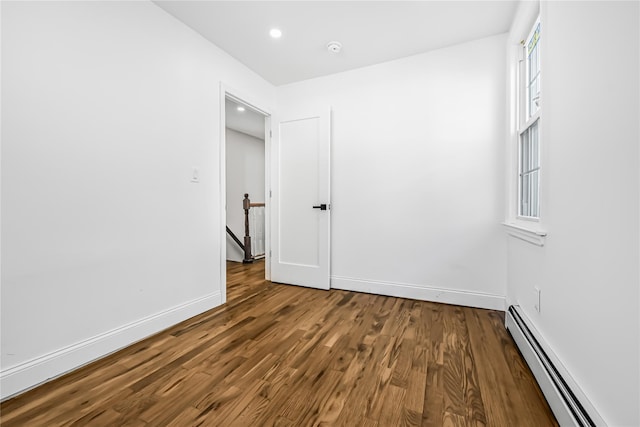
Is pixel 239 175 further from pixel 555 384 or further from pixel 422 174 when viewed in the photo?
pixel 555 384

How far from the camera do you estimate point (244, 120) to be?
458cm

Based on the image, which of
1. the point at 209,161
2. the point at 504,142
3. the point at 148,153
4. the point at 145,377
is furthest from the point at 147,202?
the point at 504,142

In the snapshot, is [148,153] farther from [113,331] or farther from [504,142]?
[504,142]

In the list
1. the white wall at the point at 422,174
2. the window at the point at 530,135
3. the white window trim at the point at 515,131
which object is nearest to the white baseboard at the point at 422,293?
the white wall at the point at 422,174

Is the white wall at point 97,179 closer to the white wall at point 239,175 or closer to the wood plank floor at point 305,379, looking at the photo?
the wood plank floor at point 305,379

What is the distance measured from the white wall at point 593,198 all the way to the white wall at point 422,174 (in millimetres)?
1045

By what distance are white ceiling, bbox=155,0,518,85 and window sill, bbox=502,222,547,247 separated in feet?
5.51

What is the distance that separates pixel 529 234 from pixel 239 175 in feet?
15.7

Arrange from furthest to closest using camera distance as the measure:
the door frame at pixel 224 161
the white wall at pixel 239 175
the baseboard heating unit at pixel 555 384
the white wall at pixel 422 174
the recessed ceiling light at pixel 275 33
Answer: the white wall at pixel 239 175 → the door frame at pixel 224 161 → the white wall at pixel 422 174 → the recessed ceiling light at pixel 275 33 → the baseboard heating unit at pixel 555 384

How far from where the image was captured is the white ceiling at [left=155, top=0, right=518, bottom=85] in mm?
2105

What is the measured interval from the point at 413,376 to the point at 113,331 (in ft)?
6.25

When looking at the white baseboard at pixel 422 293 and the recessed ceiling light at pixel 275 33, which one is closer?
the recessed ceiling light at pixel 275 33

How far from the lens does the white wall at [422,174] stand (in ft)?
8.36

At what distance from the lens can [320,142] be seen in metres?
3.18
